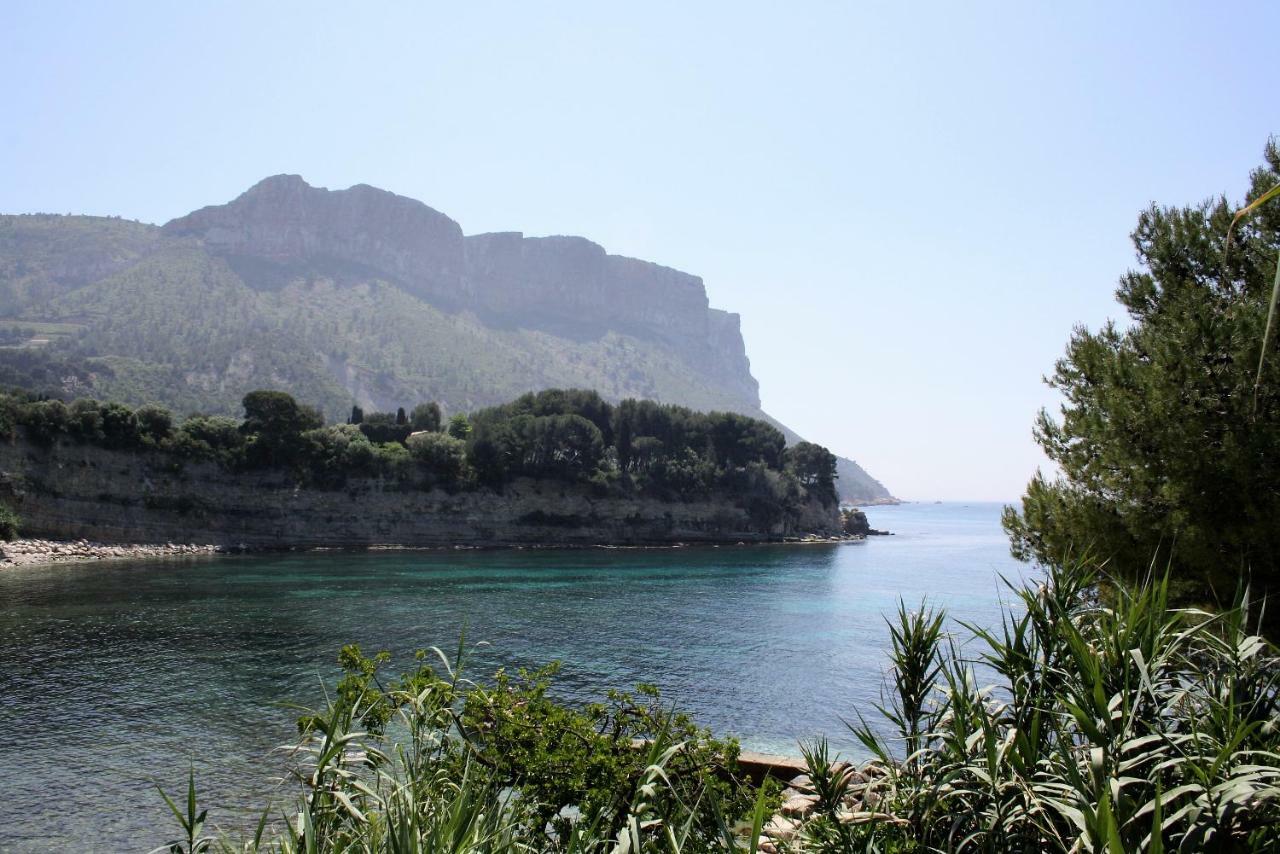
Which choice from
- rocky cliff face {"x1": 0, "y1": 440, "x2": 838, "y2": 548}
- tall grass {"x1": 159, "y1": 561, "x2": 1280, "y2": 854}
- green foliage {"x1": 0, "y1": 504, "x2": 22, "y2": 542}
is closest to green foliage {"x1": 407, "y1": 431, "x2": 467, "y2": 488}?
rocky cliff face {"x1": 0, "y1": 440, "x2": 838, "y2": 548}

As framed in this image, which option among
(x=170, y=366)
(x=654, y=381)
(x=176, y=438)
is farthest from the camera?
(x=654, y=381)

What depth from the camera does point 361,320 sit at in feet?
469

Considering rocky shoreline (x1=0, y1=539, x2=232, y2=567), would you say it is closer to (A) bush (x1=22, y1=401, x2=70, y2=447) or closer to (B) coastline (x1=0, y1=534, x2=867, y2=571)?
(B) coastline (x1=0, y1=534, x2=867, y2=571)

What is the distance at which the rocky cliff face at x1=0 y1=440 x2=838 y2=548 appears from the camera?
48.7 meters

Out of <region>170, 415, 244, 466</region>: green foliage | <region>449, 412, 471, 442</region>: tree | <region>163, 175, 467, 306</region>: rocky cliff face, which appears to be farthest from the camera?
<region>163, 175, 467, 306</region>: rocky cliff face

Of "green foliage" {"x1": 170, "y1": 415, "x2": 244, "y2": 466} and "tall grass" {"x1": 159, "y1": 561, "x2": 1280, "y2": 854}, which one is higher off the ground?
"green foliage" {"x1": 170, "y1": 415, "x2": 244, "y2": 466}

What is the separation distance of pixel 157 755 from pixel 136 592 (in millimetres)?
23133

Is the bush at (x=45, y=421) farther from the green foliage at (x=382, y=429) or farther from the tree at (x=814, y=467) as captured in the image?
the tree at (x=814, y=467)

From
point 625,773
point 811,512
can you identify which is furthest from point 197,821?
point 811,512

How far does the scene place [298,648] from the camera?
23.5 meters

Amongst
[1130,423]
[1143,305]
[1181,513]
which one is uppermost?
[1143,305]

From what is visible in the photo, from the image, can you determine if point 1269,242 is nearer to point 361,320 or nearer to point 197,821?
point 197,821

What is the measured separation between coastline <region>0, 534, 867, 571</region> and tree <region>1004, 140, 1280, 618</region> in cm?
4665

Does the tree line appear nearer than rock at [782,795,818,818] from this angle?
No
